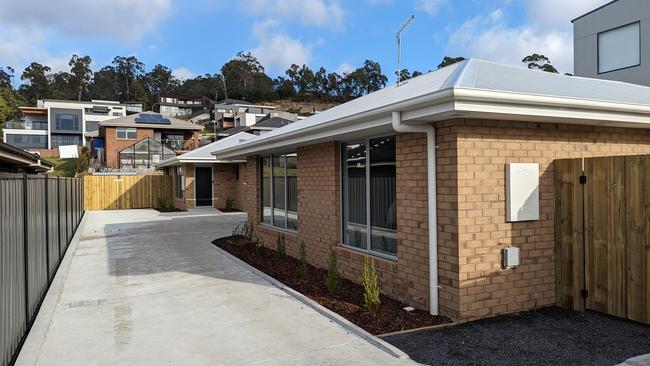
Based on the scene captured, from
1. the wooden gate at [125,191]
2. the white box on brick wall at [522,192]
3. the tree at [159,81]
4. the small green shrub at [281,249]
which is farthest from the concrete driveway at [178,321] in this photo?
the tree at [159,81]

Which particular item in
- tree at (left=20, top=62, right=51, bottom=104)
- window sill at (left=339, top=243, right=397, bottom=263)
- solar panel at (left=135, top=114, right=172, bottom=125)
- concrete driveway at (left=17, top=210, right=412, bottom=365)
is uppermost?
tree at (left=20, top=62, right=51, bottom=104)

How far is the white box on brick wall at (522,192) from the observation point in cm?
555

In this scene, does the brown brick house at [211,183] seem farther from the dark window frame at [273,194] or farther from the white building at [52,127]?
the white building at [52,127]

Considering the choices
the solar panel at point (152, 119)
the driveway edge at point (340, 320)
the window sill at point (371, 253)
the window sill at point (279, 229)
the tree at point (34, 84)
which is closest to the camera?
the driveway edge at point (340, 320)

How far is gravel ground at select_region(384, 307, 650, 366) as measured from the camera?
4.28 meters

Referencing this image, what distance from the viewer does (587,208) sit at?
5.52m

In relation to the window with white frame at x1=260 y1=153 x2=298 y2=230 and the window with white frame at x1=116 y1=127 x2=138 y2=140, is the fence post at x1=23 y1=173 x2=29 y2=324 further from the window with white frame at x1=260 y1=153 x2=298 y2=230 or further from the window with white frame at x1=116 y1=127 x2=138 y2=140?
the window with white frame at x1=116 y1=127 x2=138 y2=140

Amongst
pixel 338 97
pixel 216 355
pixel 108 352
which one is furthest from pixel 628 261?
pixel 338 97

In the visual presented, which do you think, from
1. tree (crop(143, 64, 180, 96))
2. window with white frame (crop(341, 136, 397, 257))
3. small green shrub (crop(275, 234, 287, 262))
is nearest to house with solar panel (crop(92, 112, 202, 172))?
small green shrub (crop(275, 234, 287, 262))

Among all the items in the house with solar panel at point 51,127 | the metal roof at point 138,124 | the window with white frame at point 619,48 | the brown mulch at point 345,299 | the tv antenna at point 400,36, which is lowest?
the brown mulch at point 345,299

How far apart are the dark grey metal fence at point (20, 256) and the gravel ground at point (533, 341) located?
371 cm

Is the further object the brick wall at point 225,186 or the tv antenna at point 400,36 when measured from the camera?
the brick wall at point 225,186

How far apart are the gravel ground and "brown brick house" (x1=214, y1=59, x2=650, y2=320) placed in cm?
33

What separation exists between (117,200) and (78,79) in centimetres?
9281
